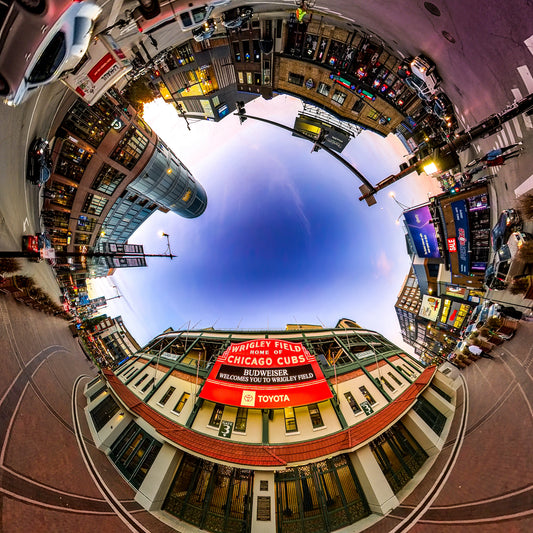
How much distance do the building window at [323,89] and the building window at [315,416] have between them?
30131mm

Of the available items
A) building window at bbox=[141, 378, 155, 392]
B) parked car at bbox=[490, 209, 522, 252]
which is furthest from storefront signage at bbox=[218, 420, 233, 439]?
parked car at bbox=[490, 209, 522, 252]

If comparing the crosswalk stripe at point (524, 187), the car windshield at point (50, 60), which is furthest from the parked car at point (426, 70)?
the car windshield at point (50, 60)

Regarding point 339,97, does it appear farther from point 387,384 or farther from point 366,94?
point 387,384

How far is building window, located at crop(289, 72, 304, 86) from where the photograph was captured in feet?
66.7

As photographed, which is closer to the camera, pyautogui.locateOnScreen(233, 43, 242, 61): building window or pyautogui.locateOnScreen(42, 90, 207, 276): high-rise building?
pyautogui.locateOnScreen(233, 43, 242, 61): building window

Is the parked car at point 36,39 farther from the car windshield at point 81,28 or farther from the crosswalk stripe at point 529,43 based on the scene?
the crosswalk stripe at point 529,43

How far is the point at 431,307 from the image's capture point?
90.2ft

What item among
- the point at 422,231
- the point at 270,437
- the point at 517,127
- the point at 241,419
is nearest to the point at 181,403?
the point at 241,419

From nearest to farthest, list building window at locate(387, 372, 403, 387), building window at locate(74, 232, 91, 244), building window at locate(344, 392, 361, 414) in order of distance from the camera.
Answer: building window at locate(344, 392, 361, 414) < building window at locate(387, 372, 403, 387) < building window at locate(74, 232, 91, 244)

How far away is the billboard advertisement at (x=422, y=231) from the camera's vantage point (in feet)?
74.7

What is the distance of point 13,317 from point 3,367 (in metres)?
2.75

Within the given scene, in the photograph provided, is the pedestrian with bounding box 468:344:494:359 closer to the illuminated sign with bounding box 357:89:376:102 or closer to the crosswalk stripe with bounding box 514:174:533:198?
the crosswalk stripe with bounding box 514:174:533:198

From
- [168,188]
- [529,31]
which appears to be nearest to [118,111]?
[168,188]

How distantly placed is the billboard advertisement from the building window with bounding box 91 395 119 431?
35.1 m
